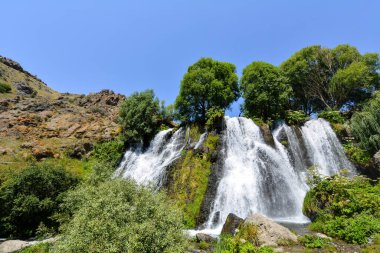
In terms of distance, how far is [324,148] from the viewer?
28438 mm

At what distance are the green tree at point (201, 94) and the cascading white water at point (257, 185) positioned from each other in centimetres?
810

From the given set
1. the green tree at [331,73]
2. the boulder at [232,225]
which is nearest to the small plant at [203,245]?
the boulder at [232,225]

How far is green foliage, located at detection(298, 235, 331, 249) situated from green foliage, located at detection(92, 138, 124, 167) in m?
26.1

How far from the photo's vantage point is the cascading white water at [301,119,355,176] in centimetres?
2623

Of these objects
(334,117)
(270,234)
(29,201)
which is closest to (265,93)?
(334,117)

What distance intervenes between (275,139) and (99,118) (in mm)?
30184

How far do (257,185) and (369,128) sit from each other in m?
14.0

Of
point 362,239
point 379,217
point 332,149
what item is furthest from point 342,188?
point 332,149

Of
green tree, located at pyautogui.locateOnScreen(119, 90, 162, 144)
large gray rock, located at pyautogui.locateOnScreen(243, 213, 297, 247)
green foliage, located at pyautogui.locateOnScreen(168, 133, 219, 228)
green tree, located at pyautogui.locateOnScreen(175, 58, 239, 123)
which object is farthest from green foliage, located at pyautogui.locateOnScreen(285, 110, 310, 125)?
large gray rock, located at pyautogui.locateOnScreen(243, 213, 297, 247)

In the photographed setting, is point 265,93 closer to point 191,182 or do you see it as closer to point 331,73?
point 331,73

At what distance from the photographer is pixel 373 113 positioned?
26922 mm

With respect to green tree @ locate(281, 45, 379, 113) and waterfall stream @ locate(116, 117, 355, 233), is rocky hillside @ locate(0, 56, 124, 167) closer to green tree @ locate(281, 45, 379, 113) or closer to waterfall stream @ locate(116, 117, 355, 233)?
waterfall stream @ locate(116, 117, 355, 233)

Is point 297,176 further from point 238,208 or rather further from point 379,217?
point 379,217

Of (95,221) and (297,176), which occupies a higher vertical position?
(297,176)
